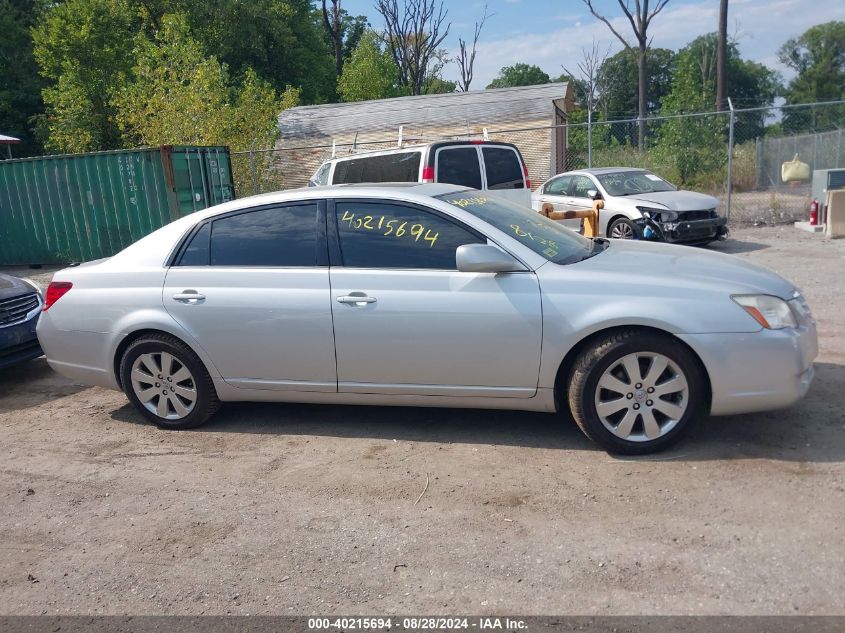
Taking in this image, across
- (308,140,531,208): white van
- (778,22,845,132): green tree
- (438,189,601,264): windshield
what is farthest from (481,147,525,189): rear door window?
(778,22,845,132): green tree

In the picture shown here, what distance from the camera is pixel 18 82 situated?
3067 centimetres

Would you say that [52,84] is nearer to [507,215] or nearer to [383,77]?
[383,77]

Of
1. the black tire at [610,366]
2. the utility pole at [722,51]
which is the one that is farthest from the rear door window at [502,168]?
the utility pole at [722,51]

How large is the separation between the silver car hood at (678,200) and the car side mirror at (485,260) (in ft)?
26.5

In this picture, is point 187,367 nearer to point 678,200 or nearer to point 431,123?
point 678,200

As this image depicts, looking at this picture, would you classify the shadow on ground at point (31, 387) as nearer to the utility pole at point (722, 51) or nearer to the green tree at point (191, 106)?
the green tree at point (191, 106)

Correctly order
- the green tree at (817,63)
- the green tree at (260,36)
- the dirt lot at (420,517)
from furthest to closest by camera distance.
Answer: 1. the green tree at (817,63)
2. the green tree at (260,36)
3. the dirt lot at (420,517)

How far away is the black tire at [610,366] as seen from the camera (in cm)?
412

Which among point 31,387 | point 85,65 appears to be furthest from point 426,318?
point 85,65

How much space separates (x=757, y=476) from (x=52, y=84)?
33817 millimetres

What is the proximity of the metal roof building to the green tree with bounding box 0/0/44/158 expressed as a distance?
13872 mm

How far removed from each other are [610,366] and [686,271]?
A: 2.56ft

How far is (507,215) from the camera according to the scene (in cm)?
499

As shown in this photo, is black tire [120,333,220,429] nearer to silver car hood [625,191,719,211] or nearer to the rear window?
the rear window
